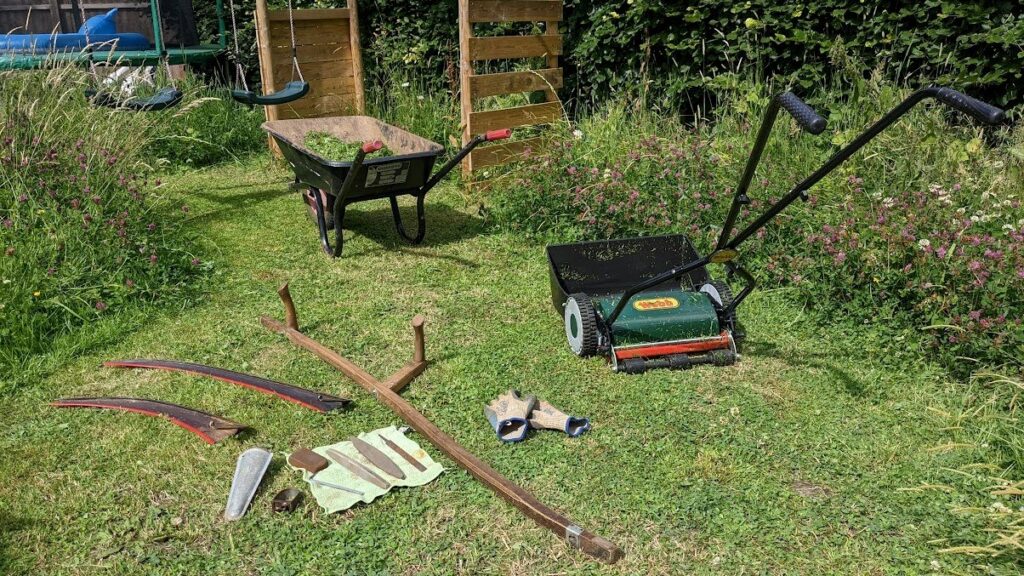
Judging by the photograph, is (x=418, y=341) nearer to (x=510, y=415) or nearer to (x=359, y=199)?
(x=510, y=415)

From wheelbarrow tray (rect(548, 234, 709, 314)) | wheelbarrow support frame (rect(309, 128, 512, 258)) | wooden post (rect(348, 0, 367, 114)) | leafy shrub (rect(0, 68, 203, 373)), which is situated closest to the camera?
leafy shrub (rect(0, 68, 203, 373))

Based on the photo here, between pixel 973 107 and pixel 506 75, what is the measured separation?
4802 mm

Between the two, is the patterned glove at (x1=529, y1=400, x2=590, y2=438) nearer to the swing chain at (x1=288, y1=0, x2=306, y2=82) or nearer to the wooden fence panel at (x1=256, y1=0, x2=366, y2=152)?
the swing chain at (x1=288, y1=0, x2=306, y2=82)

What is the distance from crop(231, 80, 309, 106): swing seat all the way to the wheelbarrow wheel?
11.4 feet

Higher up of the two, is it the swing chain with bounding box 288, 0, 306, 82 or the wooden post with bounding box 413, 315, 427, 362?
the swing chain with bounding box 288, 0, 306, 82

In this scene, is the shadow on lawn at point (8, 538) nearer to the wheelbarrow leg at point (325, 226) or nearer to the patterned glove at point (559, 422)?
the patterned glove at point (559, 422)

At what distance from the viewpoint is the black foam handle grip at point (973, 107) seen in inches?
84.7

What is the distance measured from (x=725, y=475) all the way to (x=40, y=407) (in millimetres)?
3026

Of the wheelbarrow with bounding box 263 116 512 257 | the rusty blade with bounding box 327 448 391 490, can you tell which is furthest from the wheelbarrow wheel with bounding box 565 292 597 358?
the wheelbarrow with bounding box 263 116 512 257

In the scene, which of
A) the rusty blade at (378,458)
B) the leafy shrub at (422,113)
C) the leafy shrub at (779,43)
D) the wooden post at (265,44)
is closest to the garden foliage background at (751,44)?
the leafy shrub at (779,43)

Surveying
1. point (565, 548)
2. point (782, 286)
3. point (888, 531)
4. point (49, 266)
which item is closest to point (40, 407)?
point (49, 266)

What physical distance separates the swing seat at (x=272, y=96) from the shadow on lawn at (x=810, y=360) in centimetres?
418

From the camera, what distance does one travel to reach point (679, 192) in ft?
16.8

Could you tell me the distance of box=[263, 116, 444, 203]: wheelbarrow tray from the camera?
4980mm
